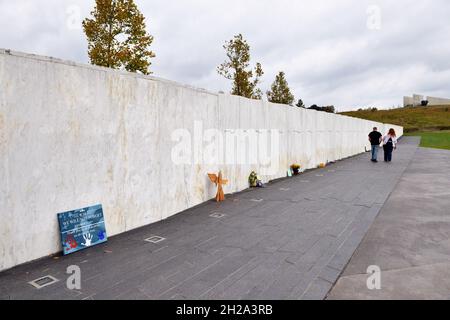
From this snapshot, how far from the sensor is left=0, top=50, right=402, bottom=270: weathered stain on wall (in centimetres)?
387

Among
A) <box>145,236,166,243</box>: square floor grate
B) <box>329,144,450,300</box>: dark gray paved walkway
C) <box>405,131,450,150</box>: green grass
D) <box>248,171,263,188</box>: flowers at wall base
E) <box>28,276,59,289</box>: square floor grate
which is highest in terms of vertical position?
<box>405,131,450,150</box>: green grass

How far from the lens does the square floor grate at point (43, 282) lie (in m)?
3.46

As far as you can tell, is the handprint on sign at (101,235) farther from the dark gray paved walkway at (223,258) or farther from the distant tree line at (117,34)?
the distant tree line at (117,34)

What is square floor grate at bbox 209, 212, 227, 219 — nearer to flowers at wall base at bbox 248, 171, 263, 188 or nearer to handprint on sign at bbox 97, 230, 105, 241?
handprint on sign at bbox 97, 230, 105, 241

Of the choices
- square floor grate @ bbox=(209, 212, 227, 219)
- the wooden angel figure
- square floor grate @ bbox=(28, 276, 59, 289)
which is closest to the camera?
square floor grate @ bbox=(28, 276, 59, 289)

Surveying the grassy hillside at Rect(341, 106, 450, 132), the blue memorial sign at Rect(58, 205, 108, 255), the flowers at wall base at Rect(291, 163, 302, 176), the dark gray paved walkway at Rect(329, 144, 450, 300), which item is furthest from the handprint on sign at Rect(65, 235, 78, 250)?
the grassy hillside at Rect(341, 106, 450, 132)

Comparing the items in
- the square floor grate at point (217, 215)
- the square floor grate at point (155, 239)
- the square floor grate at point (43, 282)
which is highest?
the square floor grate at point (217, 215)

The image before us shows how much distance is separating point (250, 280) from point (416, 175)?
11032 millimetres

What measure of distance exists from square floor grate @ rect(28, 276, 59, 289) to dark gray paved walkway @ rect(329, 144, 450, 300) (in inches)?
128

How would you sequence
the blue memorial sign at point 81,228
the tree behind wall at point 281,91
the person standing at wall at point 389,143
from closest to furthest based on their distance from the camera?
the blue memorial sign at point 81,228, the person standing at wall at point 389,143, the tree behind wall at point 281,91

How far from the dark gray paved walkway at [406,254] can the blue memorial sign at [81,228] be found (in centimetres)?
365

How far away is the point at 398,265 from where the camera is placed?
12.6ft

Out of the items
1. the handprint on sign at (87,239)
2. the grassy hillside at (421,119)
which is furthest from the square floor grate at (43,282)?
the grassy hillside at (421,119)
